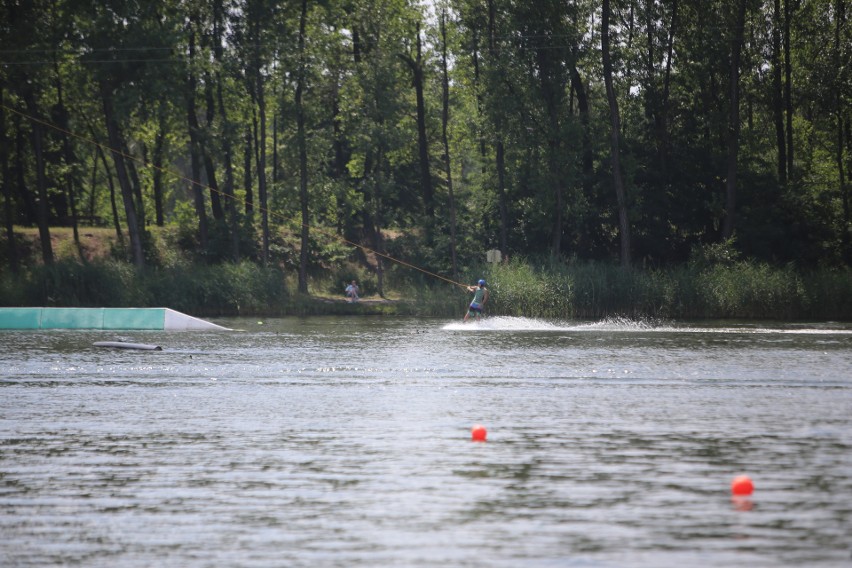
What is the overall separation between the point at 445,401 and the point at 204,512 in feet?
30.5

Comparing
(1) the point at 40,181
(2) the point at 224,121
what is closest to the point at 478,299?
(2) the point at 224,121

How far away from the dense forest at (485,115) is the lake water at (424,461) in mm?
30838

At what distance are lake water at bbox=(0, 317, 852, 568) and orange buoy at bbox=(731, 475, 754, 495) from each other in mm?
182

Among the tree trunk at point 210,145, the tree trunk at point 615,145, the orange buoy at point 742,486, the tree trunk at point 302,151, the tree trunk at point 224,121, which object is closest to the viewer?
the orange buoy at point 742,486

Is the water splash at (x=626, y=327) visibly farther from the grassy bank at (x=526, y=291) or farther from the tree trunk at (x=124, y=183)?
the tree trunk at (x=124, y=183)

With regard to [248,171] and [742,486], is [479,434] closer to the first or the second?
[742,486]

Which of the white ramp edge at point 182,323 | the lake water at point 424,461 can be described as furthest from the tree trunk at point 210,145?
the lake water at point 424,461

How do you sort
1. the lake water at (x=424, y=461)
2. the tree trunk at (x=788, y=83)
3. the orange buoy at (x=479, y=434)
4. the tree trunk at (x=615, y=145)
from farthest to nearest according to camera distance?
the tree trunk at (x=788, y=83)
the tree trunk at (x=615, y=145)
the orange buoy at (x=479, y=434)
the lake water at (x=424, y=461)

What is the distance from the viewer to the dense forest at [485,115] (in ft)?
185

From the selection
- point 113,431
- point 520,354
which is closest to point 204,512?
point 113,431

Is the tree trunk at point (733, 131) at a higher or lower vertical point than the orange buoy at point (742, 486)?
higher

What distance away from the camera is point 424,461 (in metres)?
14.1

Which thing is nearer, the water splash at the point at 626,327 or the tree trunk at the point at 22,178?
the water splash at the point at 626,327

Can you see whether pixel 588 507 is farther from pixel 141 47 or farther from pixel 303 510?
pixel 141 47
